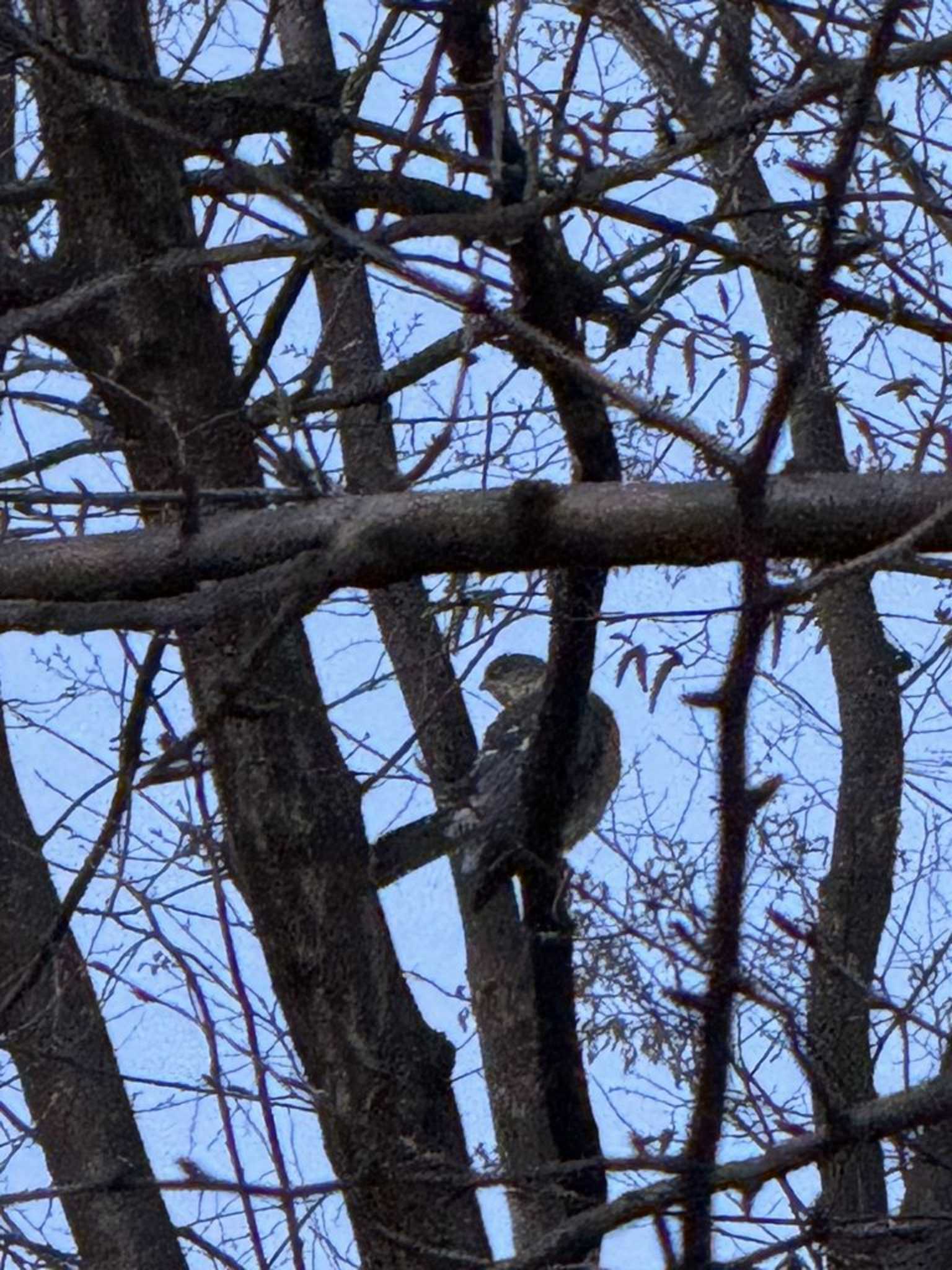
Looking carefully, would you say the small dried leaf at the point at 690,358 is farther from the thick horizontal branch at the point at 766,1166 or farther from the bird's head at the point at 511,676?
the bird's head at the point at 511,676

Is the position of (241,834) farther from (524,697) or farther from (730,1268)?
(524,697)

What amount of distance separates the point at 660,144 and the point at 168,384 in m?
0.89

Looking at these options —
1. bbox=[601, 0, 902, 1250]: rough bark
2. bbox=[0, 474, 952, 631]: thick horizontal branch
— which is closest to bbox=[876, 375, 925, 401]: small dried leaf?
bbox=[601, 0, 902, 1250]: rough bark

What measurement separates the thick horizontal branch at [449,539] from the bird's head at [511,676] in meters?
4.29

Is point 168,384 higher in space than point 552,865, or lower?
higher

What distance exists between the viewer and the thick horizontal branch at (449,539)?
7.47 feet

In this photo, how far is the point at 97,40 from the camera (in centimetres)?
337

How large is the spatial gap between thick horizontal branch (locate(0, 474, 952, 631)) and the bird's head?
4291 millimetres

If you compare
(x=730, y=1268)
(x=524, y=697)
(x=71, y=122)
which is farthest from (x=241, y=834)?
(x=524, y=697)

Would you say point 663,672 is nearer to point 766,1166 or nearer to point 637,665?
point 637,665

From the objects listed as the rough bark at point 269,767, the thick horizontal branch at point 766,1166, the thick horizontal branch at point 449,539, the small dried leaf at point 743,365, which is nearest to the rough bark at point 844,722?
the small dried leaf at point 743,365

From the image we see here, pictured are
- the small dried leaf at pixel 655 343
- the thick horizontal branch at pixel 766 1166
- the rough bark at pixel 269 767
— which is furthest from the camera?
the small dried leaf at pixel 655 343

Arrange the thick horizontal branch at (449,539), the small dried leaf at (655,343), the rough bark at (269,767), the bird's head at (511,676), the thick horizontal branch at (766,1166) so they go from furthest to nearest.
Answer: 1. the bird's head at (511,676)
2. the small dried leaf at (655,343)
3. the rough bark at (269,767)
4. the thick horizontal branch at (449,539)
5. the thick horizontal branch at (766,1166)

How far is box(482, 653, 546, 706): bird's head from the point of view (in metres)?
6.84
